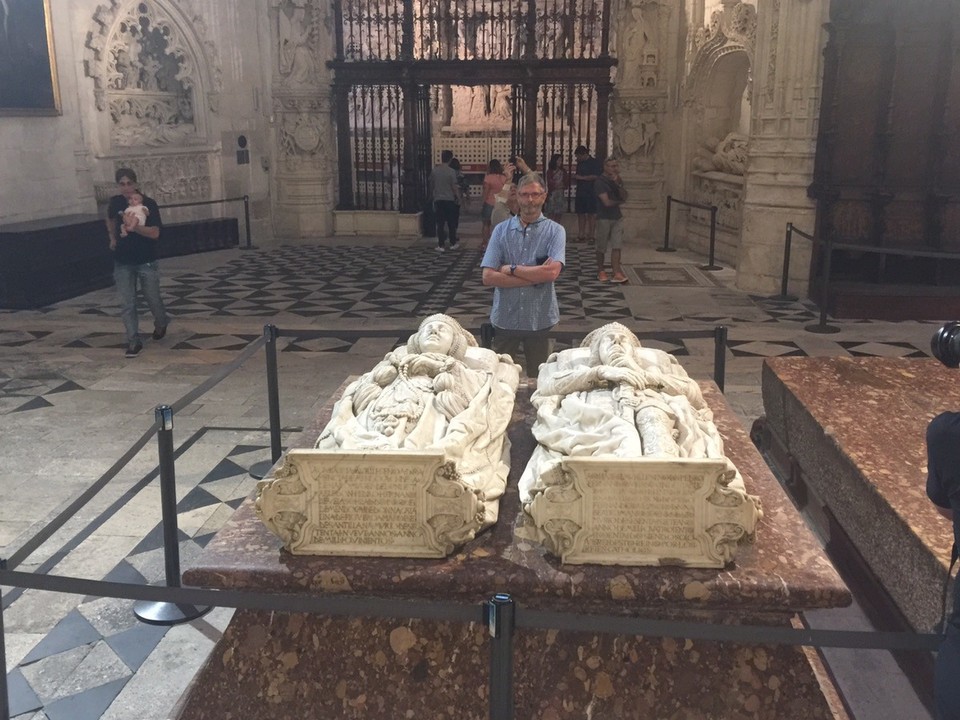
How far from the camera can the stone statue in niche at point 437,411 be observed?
3.44 metres

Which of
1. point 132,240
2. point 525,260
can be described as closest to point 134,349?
point 132,240

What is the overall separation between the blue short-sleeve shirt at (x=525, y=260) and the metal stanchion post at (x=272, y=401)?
126 cm

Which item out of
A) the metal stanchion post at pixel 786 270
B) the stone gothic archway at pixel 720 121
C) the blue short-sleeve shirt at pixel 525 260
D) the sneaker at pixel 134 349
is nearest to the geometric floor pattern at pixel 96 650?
the blue short-sleeve shirt at pixel 525 260

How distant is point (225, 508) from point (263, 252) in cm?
1082

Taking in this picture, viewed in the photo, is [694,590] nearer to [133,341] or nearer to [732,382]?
[732,382]

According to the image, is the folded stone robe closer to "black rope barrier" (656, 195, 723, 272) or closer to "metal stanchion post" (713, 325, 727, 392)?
"metal stanchion post" (713, 325, 727, 392)

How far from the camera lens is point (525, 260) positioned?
520cm

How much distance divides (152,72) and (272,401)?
1094cm

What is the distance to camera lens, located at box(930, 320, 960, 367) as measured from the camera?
249 cm

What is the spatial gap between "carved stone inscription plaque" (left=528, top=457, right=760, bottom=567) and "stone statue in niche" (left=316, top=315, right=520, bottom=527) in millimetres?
368

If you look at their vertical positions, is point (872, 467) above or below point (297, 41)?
below

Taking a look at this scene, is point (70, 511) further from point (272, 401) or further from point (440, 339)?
point (272, 401)

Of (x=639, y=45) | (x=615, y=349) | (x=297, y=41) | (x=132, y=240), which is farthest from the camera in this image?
(x=297, y=41)

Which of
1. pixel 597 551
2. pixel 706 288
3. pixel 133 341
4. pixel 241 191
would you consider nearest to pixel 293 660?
pixel 597 551
